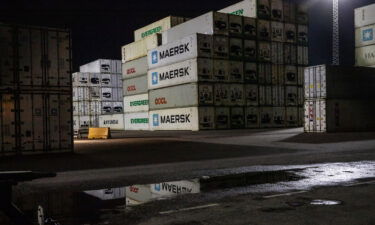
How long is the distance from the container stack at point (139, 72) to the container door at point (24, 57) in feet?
80.5

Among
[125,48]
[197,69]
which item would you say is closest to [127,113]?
[125,48]

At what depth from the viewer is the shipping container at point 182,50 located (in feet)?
104

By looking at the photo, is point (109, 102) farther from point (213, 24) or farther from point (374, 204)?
point (374, 204)

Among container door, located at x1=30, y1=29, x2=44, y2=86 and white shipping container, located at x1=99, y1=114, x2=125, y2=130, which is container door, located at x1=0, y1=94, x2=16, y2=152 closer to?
container door, located at x1=30, y1=29, x2=44, y2=86

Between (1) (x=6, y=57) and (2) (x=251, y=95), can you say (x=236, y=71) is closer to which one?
(2) (x=251, y=95)

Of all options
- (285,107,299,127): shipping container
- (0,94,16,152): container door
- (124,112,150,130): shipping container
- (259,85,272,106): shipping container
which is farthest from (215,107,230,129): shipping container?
(0,94,16,152): container door

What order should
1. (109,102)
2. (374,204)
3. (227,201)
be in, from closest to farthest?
1. (374,204)
2. (227,201)
3. (109,102)

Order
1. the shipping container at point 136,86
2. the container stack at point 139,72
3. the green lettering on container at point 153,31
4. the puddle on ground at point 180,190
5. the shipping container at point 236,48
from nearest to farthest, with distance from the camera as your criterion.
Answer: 1. the puddle on ground at point 180,190
2. the shipping container at point 236,48
3. the container stack at point 139,72
4. the green lettering on container at point 153,31
5. the shipping container at point 136,86

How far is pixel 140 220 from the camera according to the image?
516 cm

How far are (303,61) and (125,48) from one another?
819 inches

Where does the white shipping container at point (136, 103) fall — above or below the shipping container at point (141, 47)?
below

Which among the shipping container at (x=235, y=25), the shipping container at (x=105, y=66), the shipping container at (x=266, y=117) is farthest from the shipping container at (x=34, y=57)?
the shipping container at (x=105, y=66)

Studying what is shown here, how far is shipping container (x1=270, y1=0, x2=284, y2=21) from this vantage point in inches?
1410

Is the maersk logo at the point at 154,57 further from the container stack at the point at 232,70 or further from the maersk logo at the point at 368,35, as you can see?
the maersk logo at the point at 368,35
